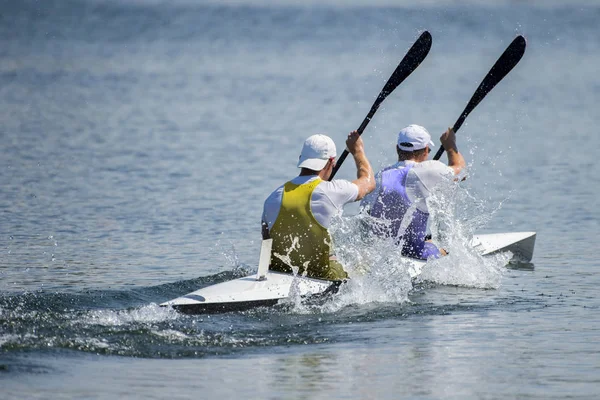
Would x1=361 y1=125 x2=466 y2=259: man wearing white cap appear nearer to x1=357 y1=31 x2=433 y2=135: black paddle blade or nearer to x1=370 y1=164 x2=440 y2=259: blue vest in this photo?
x1=370 y1=164 x2=440 y2=259: blue vest

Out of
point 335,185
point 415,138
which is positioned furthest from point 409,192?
point 335,185

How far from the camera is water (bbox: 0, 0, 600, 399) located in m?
8.76

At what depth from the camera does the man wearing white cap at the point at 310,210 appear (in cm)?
1064

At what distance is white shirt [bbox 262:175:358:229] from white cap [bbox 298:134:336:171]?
123 millimetres

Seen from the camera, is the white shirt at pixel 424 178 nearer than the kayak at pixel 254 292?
No

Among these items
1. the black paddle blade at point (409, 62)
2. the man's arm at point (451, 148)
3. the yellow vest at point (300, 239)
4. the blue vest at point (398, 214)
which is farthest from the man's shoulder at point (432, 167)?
the yellow vest at point (300, 239)

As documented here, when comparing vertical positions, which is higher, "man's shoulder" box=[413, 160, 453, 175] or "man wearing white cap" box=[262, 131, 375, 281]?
"man's shoulder" box=[413, 160, 453, 175]

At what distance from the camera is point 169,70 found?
43500 millimetres

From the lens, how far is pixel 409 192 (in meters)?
12.4

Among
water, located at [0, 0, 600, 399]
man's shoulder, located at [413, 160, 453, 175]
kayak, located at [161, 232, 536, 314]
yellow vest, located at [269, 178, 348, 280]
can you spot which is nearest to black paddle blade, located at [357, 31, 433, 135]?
man's shoulder, located at [413, 160, 453, 175]

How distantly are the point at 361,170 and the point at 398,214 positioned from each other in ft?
5.14

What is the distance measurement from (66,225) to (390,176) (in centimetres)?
586

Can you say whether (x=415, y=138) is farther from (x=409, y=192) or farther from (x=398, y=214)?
(x=398, y=214)

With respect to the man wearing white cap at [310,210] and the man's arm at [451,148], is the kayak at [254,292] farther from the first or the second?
the man's arm at [451,148]
